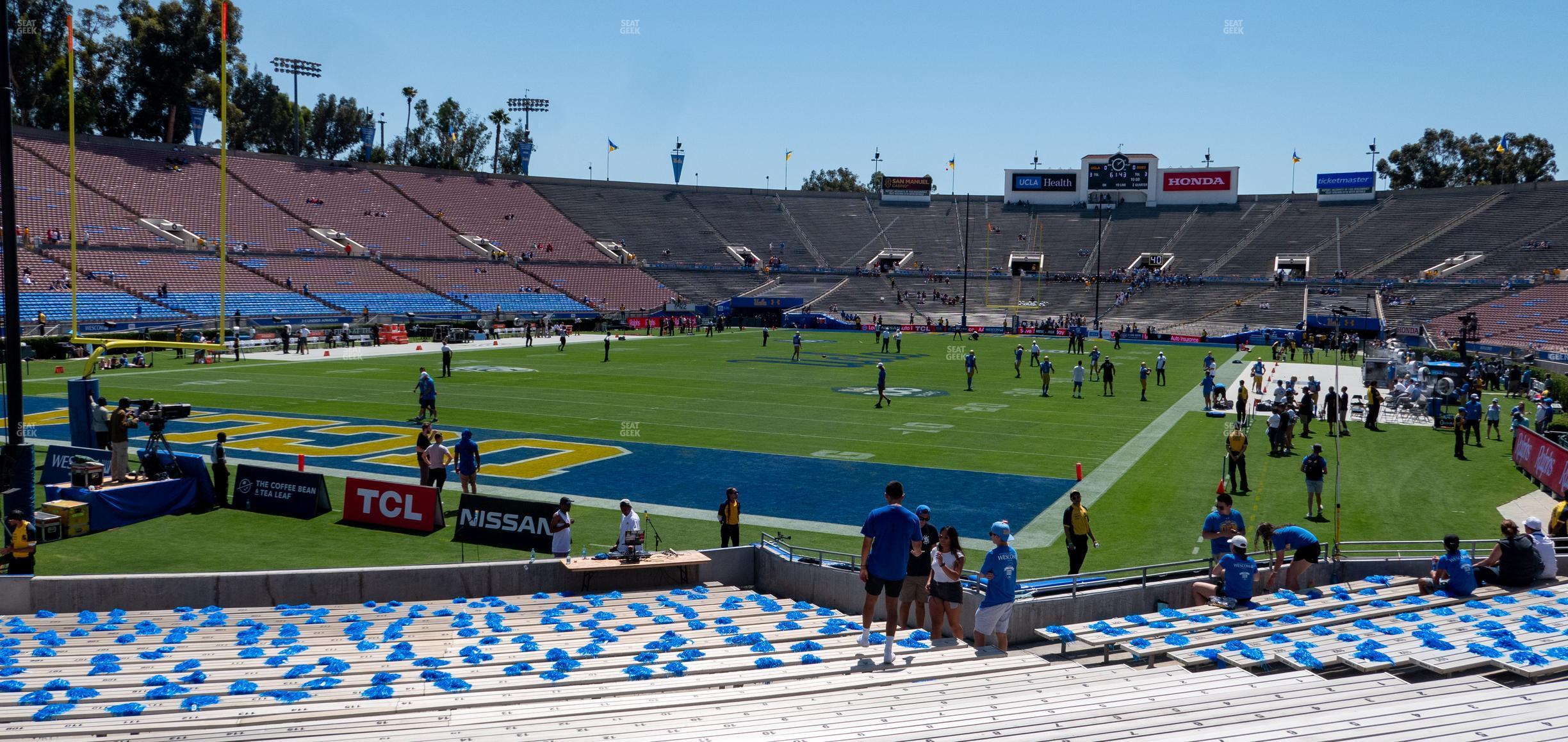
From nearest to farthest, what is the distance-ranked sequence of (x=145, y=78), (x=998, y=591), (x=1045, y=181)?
(x=998, y=591)
(x=145, y=78)
(x=1045, y=181)

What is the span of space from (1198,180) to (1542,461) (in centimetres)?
8907

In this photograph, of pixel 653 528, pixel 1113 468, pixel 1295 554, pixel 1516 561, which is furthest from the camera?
pixel 1113 468

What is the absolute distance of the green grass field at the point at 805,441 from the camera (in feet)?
51.1

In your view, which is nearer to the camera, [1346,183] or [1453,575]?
[1453,575]

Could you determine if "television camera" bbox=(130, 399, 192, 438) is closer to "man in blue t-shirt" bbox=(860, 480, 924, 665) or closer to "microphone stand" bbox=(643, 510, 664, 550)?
"microphone stand" bbox=(643, 510, 664, 550)

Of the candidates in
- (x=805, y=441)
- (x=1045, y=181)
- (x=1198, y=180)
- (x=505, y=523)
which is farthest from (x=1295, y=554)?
(x=1045, y=181)

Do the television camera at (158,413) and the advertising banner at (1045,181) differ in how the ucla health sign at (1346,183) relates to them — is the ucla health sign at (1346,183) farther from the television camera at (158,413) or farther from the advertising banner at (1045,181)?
the television camera at (158,413)

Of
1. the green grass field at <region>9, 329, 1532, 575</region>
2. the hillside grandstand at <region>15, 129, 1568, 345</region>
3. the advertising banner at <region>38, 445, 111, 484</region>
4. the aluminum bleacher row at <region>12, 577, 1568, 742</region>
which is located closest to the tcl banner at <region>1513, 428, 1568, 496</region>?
the green grass field at <region>9, 329, 1532, 575</region>

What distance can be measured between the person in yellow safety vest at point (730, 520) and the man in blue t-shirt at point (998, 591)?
19.8 ft

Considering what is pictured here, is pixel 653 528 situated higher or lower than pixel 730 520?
lower

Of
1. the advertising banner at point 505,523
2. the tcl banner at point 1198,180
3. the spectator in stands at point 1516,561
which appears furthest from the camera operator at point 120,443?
the tcl banner at point 1198,180

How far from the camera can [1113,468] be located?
2189cm

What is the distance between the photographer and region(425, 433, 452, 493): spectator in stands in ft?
57.1

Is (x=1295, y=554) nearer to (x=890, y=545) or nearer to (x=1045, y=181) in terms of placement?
(x=890, y=545)
